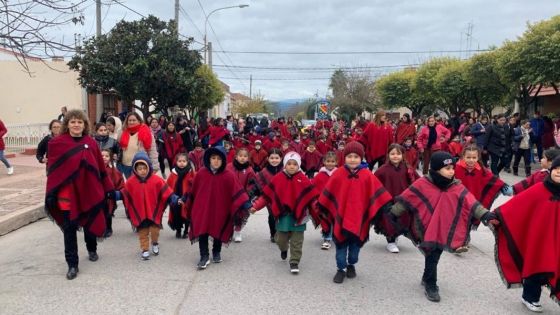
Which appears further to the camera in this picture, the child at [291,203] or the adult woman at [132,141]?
the adult woman at [132,141]

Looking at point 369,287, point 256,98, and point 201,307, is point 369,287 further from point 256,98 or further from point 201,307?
point 256,98

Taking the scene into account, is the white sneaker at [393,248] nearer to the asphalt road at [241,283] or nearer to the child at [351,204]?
the asphalt road at [241,283]

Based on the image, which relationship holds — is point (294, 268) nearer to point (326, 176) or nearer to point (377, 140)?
point (326, 176)

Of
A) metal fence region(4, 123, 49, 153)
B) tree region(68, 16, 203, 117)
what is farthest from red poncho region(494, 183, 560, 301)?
metal fence region(4, 123, 49, 153)

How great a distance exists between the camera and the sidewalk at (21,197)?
750 cm

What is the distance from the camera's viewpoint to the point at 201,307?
4.38 meters

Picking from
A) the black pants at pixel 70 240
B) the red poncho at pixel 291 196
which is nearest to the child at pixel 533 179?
the red poncho at pixel 291 196

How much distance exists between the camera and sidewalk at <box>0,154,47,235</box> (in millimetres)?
7496

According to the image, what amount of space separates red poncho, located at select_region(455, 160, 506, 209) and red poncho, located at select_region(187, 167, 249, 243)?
9.32 feet

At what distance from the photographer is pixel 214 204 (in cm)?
558

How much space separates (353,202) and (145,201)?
2524 millimetres

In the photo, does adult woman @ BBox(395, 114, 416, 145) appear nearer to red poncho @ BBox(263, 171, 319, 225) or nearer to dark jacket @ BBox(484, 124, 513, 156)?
dark jacket @ BBox(484, 124, 513, 156)

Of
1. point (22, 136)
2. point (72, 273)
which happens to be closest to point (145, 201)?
point (72, 273)

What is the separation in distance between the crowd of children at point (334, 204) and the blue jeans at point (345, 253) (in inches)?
0.5
